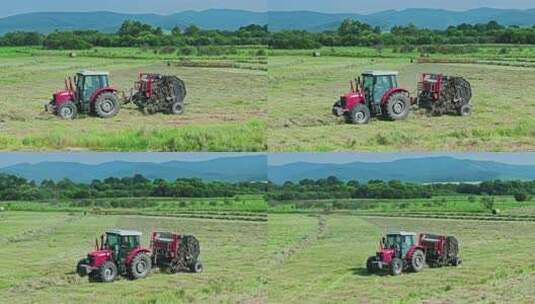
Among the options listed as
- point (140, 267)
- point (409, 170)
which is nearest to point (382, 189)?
point (409, 170)

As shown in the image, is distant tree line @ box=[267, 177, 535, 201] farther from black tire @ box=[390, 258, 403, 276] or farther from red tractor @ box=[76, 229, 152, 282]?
red tractor @ box=[76, 229, 152, 282]

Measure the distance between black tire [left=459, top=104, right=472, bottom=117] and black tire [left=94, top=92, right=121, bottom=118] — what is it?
97.4 inches

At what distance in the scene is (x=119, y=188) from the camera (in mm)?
9656

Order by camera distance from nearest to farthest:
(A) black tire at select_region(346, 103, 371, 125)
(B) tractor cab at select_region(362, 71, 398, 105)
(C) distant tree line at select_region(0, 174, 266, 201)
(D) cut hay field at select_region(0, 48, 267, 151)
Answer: (D) cut hay field at select_region(0, 48, 267, 151), (A) black tire at select_region(346, 103, 371, 125), (B) tractor cab at select_region(362, 71, 398, 105), (C) distant tree line at select_region(0, 174, 266, 201)

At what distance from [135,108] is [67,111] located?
1.61 ft

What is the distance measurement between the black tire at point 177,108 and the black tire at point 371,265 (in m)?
1.82

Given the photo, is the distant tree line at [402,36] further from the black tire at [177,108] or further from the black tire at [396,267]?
the black tire at [396,267]

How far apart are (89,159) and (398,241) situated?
2442 mm

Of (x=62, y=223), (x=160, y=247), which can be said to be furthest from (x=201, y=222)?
(x=62, y=223)

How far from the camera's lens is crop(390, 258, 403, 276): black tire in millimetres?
9617

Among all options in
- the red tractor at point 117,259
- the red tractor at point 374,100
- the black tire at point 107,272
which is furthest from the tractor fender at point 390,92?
the black tire at point 107,272

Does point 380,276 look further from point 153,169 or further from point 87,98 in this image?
point 87,98

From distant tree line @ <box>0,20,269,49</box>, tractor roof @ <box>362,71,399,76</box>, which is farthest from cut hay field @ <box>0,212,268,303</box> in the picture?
tractor roof @ <box>362,71,399,76</box>

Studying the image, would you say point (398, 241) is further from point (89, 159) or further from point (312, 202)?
point (89, 159)
